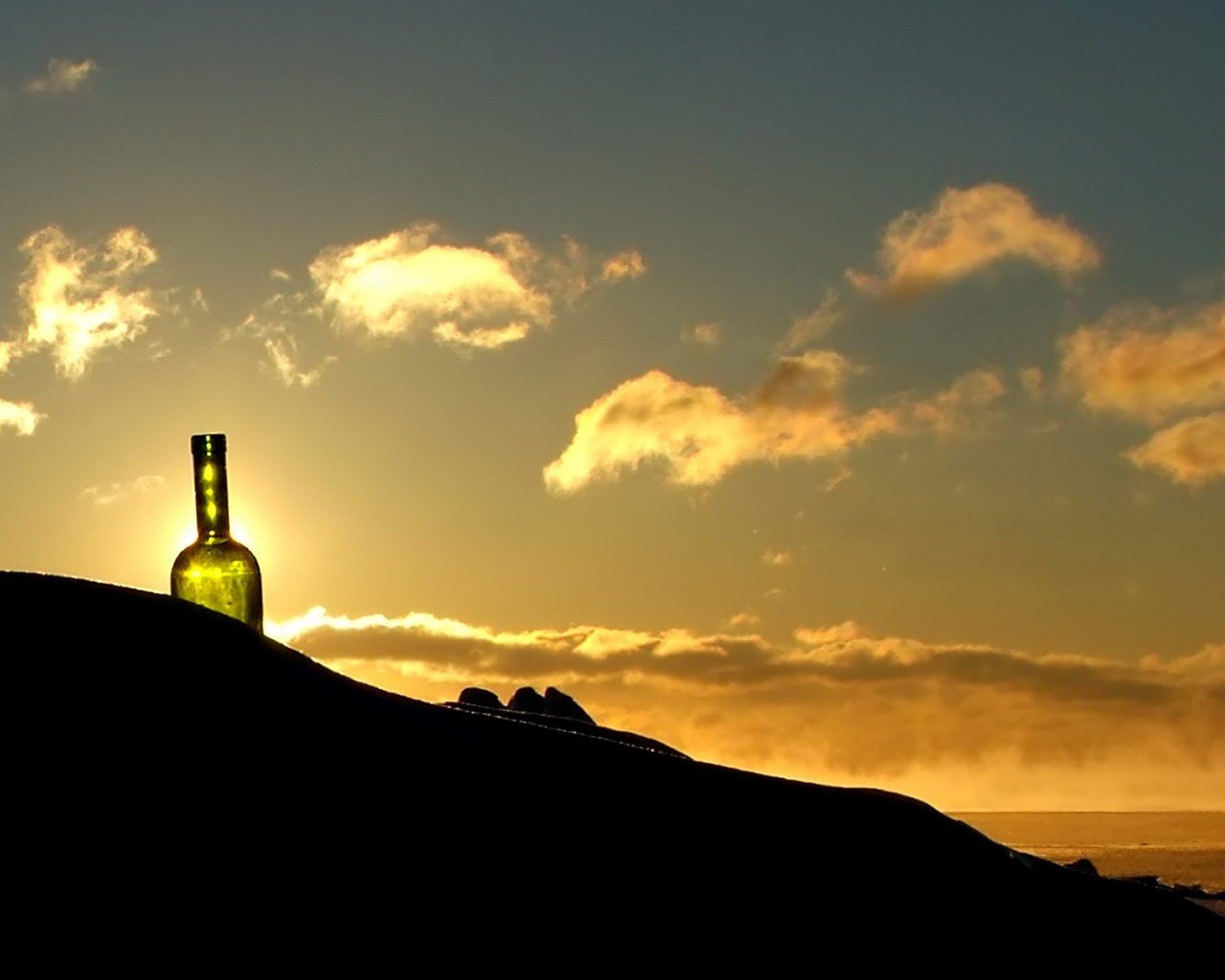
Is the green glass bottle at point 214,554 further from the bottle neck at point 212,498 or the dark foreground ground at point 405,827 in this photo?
the dark foreground ground at point 405,827

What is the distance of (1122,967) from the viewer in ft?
5.58

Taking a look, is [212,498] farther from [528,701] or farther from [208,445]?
[528,701]

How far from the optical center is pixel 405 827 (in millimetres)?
1522

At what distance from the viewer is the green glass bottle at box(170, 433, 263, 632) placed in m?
3.43

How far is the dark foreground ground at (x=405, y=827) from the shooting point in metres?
1.46

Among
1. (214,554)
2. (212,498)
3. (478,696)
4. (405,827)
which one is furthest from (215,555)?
(405,827)

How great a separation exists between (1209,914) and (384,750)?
3.27 ft

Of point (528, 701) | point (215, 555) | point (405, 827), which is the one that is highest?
point (215, 555)

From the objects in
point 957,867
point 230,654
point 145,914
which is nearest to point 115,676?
point 230,654

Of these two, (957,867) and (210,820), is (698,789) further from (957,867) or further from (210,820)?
(210,820)

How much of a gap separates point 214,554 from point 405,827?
208cm

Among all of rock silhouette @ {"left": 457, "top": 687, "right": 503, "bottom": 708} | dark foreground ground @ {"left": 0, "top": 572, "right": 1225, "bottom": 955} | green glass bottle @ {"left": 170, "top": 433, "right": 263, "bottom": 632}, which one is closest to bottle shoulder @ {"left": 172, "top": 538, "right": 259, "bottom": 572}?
green glass bottle @ {"left": 170, "top": 433, "right": 263, "bottom": 632}

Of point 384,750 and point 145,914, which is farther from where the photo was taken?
point 384,750

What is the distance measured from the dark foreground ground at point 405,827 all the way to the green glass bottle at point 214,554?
1.79 metres
